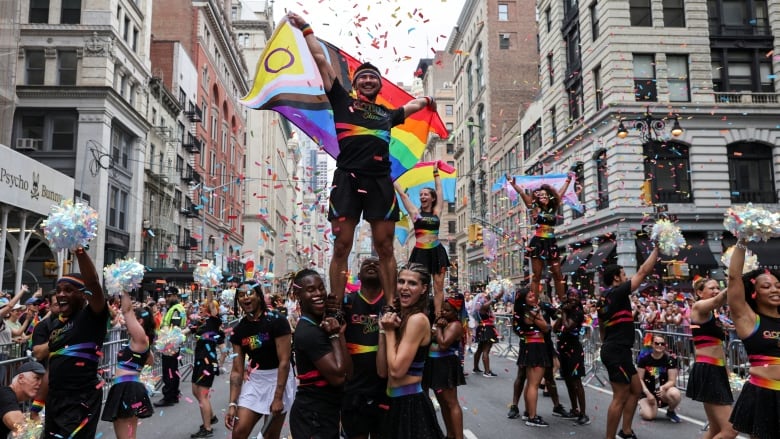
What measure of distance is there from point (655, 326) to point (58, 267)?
19400 millimetres

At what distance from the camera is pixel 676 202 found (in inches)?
1145

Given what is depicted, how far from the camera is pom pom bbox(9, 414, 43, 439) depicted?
5145mm

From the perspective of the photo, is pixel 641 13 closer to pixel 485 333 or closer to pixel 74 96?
pixel 485 333

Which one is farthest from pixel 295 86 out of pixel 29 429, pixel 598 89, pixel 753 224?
pixel 598 89

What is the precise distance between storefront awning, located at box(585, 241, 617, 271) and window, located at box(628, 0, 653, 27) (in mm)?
10598

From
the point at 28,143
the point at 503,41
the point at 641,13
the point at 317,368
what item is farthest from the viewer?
the point at 503,41

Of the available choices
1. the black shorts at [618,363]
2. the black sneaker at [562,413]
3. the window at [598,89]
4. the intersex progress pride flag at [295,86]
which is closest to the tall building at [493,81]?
the window at [598,89]

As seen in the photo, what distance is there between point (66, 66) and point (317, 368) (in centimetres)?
3158

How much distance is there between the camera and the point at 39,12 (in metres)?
31.1

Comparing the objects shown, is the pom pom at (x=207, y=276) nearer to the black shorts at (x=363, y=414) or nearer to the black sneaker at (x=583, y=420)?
the black shorts at (x=363, y=414)

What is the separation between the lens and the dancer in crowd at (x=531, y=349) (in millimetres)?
8992

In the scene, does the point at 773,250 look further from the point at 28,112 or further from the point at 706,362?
the point at 28,112

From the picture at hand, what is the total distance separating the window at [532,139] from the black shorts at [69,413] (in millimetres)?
37618

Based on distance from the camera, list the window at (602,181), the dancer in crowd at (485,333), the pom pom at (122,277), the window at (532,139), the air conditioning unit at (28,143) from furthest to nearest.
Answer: the window at (532,139), the window at (602,181), the air conditioning unit at (28,143), the dancer in crowd at (485,333), the pom pom at (122,277)
